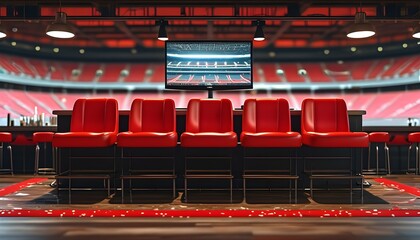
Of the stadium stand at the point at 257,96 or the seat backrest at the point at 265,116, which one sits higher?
the stadium stand at the point at 257,96

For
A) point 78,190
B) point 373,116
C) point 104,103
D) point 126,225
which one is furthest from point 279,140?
point 373,116

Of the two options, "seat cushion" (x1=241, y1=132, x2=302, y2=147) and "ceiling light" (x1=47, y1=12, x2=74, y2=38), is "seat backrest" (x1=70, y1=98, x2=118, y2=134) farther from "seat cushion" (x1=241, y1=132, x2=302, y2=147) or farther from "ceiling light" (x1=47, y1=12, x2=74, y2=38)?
"ceiling light" (x1=47, y1=12, x2=74, y2=38)

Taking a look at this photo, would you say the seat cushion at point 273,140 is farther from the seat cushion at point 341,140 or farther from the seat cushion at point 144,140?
the seat cushion at point 144,140

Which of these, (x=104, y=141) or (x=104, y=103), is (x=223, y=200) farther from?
(x=104, y=103)

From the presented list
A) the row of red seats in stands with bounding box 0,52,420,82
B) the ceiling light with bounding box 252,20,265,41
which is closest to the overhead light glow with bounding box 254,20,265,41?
the ceiling light with bounding box 252,20,265,41

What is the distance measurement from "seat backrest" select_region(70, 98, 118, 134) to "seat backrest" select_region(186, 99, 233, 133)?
2.33ft

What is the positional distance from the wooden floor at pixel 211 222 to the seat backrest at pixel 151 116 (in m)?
0.61

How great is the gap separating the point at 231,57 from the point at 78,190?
2.06 metres

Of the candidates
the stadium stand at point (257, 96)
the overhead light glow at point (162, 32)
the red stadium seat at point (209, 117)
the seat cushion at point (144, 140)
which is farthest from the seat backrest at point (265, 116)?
the stadium stand at point (257, 96)

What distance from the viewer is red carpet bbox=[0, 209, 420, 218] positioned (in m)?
2.90

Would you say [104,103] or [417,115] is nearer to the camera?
[104,103]

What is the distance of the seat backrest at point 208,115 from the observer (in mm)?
3799

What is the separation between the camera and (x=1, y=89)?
34.9 feet

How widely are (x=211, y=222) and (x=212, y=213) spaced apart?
23 cm
